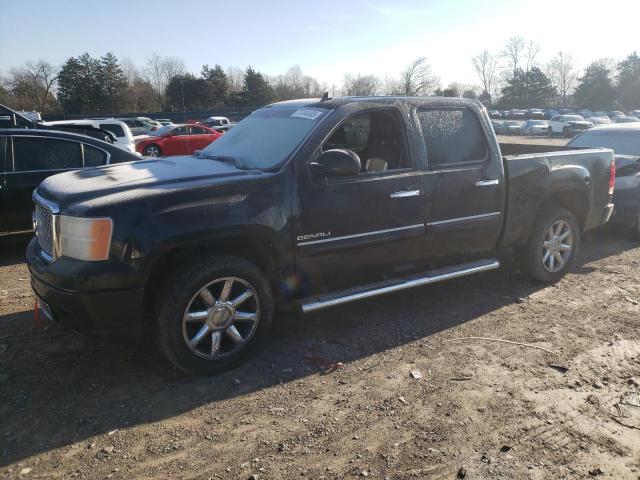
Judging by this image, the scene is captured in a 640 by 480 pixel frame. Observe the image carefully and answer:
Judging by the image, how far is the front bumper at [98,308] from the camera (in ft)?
10.7

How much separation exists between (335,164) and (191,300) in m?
1.44

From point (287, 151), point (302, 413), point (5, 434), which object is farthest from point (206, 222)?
point (5, 434)

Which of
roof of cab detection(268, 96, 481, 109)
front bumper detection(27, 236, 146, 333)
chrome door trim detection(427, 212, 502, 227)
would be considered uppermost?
roof of cab detection(268, 96, 481, 109)

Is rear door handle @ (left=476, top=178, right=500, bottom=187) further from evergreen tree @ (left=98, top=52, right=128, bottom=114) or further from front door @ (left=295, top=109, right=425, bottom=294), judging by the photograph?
evergreen tree @ (left=98, top=52, right=128, bottom=114)

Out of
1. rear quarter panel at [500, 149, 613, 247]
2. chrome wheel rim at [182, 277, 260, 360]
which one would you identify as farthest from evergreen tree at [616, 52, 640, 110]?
chrome wheel rim at [182, 277, 260, 360]

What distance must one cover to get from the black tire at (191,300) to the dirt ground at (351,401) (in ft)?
0.47

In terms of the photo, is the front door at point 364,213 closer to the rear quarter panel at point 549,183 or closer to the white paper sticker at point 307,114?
the white paper sticker at point 307,114

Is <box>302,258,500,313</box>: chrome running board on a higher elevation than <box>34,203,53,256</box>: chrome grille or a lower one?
lower

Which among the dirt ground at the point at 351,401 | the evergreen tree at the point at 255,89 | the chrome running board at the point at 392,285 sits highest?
the evergreen tree at the point at 255,89

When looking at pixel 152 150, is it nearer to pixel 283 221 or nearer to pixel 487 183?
pixel 487 183

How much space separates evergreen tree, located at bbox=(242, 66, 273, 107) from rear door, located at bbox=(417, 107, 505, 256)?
5797cm

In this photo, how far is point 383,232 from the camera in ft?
14.2

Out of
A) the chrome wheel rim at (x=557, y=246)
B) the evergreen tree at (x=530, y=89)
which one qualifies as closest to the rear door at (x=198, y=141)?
the chrome wheel rim at (x=557, y=246)

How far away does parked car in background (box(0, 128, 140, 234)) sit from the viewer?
652 cm
